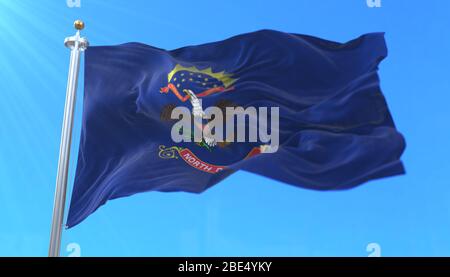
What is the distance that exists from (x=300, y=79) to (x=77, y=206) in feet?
14.9

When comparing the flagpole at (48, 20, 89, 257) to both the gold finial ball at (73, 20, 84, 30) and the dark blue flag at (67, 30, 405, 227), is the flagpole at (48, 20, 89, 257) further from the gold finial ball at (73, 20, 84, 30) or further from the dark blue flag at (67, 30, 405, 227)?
the dark blue flag at (67, 30, 405, 227)

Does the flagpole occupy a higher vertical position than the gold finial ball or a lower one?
lower

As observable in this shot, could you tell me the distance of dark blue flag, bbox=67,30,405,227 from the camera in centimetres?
950

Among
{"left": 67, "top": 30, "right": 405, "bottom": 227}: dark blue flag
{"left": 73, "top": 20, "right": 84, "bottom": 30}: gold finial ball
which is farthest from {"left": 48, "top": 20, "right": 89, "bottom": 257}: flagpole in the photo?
{"left": 67, "top": 30, "right": 405, "bottom": 227}: dark blue flag

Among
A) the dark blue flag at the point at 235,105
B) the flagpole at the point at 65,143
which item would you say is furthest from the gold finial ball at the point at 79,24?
the dark blue flag at the point at 235,105

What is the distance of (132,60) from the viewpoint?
35.7ft

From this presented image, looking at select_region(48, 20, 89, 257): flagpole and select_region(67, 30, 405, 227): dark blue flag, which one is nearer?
select_region(48, 20, 89, 257): flagpole

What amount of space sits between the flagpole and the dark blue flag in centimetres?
104

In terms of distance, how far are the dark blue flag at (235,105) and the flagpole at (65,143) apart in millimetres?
1035

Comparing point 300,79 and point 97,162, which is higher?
point 300,79

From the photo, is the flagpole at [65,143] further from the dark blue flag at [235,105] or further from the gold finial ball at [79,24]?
the dark blue flag at [235,105]

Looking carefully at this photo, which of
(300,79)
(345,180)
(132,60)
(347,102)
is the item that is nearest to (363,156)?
(345,180)
